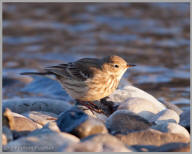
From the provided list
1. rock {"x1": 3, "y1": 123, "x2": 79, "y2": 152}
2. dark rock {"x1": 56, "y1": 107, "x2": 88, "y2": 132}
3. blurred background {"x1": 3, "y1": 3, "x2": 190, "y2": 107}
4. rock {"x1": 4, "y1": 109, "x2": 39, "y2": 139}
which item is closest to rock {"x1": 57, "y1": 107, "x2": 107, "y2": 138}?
dark rock {"x1": 56, "y1": 107, "x2": 88, "y2": 132}

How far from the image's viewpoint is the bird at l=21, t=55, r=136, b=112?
7113 mm

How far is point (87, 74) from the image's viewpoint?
727 cm

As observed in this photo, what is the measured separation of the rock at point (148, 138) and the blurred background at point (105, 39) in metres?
4.78

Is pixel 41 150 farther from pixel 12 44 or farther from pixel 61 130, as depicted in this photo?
pixel 12 44

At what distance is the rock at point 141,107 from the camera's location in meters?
6.73

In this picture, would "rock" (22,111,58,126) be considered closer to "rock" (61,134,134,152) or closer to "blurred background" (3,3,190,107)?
"rock" (61,134,134,152)

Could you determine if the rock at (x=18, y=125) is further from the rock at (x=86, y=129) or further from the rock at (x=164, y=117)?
the rock at (x=164, y=117)

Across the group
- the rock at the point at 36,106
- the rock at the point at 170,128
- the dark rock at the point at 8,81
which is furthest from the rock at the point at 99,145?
the dark rock at the point at 8,81

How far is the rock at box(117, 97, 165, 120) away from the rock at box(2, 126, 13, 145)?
2.15 metres

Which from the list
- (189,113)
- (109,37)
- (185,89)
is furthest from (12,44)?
(189,113)

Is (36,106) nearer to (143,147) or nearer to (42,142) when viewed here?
(42,142)

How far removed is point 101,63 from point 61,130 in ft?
7.30

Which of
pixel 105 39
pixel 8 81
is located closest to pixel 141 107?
pixel 8 81

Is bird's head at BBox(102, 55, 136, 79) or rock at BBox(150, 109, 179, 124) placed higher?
bird's head at BBox(102, 55, 136, 79)
